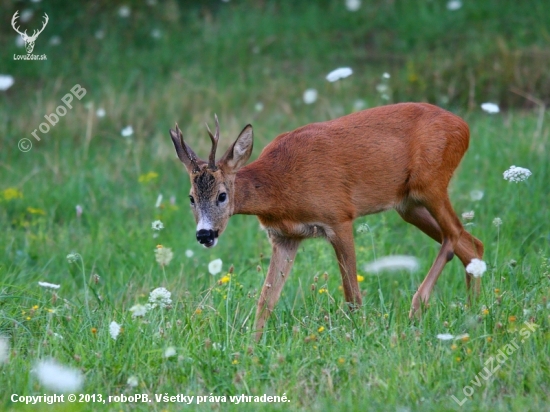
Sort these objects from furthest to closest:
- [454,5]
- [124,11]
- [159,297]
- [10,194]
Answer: [124,11]
[454,5]
[10,194]
[159,297]

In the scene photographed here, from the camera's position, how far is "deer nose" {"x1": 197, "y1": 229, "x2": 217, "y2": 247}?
546 centimetres

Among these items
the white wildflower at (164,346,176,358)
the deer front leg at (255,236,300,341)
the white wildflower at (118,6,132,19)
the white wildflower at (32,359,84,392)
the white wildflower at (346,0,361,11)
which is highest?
the white wildflower at (118,6,132,19)

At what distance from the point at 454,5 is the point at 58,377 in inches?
397

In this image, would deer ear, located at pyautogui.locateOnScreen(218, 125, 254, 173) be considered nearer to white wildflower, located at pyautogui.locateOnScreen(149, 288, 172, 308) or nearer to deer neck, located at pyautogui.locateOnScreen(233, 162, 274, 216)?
deer neck, located at pyautogui.locateOnScreen(233, 162, 274, 216)

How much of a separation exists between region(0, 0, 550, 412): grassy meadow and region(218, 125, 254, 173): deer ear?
669mm

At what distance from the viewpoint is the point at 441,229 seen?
6.45 meters

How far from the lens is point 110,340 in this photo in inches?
194

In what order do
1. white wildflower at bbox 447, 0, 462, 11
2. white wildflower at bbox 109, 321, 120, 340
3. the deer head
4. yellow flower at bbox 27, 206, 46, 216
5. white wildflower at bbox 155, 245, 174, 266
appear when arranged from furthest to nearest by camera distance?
1. white wildflower at bbox 447, 0, 462, 11
2. yellow flower at bbox 27, 206, 46, 216
3. white wildflower at bbox 155, 245, 174, 266
4. the deer head
5. white wildflower at bbox 109, 321, 120, 340

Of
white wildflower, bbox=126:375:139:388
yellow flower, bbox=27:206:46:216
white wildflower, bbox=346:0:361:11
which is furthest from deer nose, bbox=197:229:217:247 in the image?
white wildflower, bbox=346:0:361:11

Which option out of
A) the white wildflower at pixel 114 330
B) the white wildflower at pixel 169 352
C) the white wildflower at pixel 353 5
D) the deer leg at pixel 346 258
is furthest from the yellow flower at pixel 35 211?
the white wildflower at pixel 353 5

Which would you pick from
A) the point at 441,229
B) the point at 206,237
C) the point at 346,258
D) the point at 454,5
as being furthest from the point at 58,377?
the point at 454,5

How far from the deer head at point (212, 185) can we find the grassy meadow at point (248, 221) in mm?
402

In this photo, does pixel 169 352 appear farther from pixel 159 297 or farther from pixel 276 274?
pixel 276 274

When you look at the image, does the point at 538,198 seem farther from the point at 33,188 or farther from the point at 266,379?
the point at 33,188
